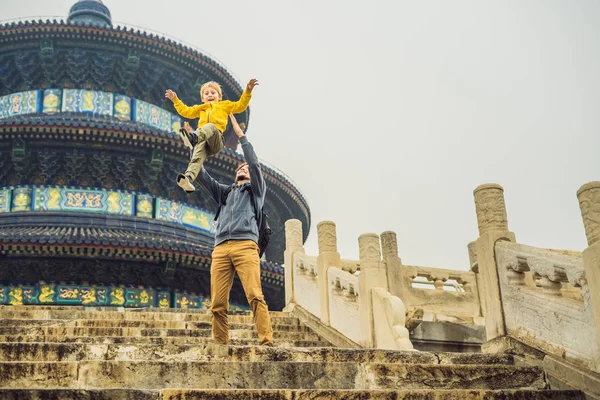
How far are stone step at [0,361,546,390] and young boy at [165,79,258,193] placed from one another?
1758 mm

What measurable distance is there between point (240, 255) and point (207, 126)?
136cm

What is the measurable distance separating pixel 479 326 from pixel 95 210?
10001mm

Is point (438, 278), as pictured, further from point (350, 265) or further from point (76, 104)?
point (76, 104)

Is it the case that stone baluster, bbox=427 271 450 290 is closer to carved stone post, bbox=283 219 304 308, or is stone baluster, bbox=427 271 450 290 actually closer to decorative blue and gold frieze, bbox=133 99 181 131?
carved stone post, bbox=283 219 304 308

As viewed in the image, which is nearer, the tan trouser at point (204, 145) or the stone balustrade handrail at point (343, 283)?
the tan trouser at point (204, 145)

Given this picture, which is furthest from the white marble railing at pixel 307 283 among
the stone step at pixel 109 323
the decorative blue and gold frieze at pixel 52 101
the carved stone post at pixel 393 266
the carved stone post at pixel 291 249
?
the decorative blue and gold frieze at pixel 52 101

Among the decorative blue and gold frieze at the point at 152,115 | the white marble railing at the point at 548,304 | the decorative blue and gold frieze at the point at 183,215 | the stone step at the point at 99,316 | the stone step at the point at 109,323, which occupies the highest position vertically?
the decorative blue and gold frieze at the point at 152,115

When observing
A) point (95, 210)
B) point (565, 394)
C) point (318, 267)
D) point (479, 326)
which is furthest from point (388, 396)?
point (95, 210)

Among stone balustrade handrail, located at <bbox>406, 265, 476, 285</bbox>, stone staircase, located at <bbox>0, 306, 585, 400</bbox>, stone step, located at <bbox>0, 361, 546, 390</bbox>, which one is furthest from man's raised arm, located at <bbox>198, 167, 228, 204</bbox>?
stone balustrade handrail, located at <bbox>406, 265, 476, 285</bbox>

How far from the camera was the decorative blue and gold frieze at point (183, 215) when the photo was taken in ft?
61.8

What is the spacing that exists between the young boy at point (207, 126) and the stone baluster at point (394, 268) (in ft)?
22.1

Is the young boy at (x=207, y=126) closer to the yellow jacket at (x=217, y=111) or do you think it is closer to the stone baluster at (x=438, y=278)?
the yellow jacket at (x=217, y=111)

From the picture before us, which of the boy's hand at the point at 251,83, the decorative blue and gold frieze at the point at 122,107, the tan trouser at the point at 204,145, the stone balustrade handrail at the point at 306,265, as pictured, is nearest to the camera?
the tan trouser at the point at 204,145

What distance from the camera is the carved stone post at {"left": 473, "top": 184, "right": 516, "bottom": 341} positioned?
23.2 feet
